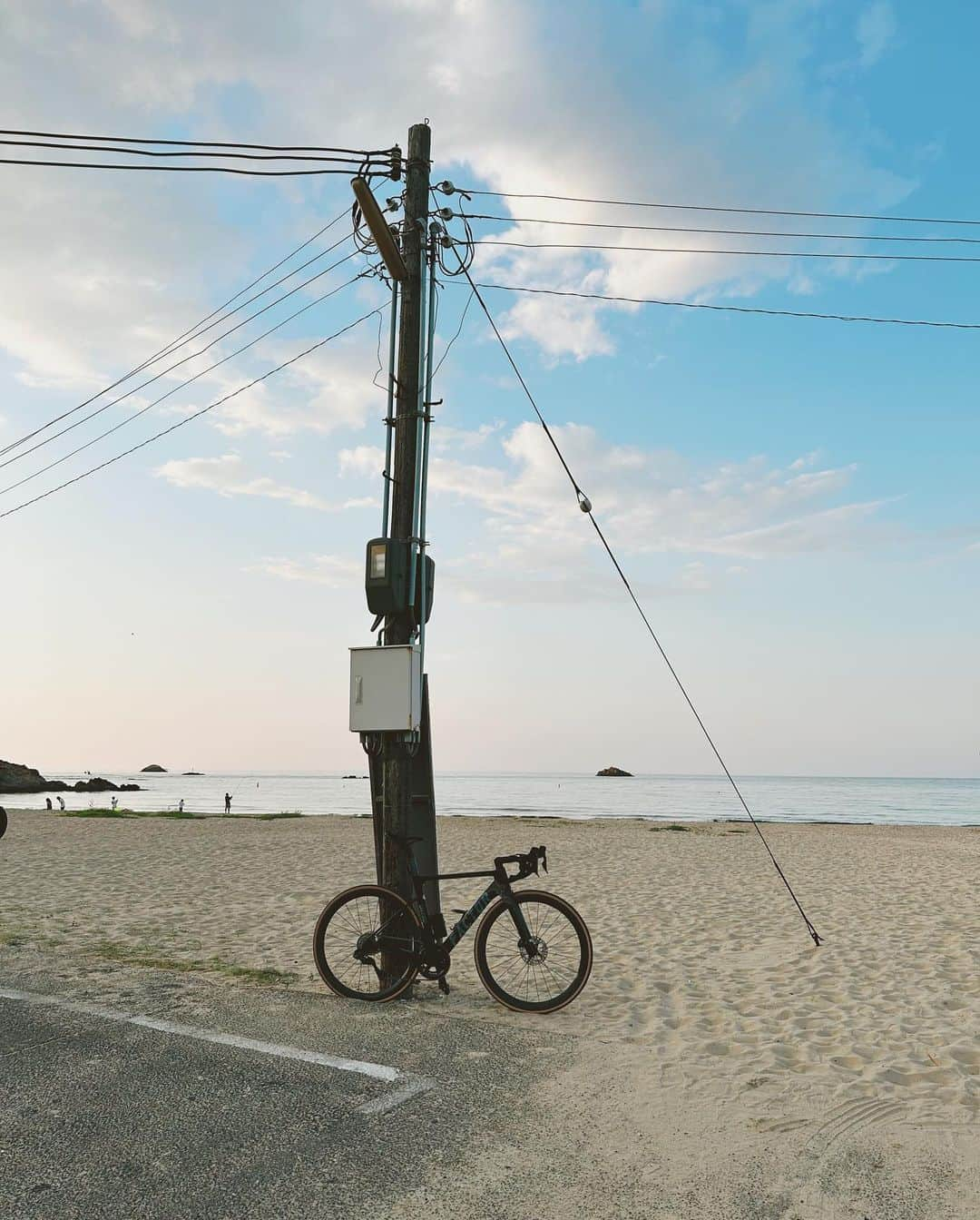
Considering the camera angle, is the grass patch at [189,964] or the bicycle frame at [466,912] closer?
the bicycle frame at [466,912]

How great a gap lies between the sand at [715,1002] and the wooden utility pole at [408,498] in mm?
1093

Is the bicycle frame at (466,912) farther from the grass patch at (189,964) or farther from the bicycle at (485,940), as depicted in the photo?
the grass patch at (189,964)

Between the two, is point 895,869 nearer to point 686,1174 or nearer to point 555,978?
point 555,978

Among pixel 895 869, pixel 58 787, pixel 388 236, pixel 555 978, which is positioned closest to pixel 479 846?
pixel 895 869

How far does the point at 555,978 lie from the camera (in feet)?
21.2

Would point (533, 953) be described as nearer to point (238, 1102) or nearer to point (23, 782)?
point (238, 1102)

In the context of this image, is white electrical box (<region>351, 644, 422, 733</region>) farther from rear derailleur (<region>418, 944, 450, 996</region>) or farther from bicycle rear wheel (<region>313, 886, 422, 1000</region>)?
rear derailleur (<region>418, 944, 450, 996</region>)

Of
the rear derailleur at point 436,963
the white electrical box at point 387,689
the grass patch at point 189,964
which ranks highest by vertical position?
the white electrical box at point 387,689

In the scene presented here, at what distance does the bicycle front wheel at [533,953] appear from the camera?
20.1ft

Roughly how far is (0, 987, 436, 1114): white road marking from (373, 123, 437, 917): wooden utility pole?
1692 mm

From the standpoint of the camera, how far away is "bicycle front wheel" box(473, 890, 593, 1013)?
6.12 m

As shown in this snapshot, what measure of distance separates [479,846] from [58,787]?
89.8 metres

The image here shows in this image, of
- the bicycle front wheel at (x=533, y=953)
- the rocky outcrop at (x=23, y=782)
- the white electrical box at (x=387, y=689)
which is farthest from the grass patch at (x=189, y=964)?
the rocky outcrop at (x=23, y=782)

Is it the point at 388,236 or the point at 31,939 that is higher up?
the point at 388,236
